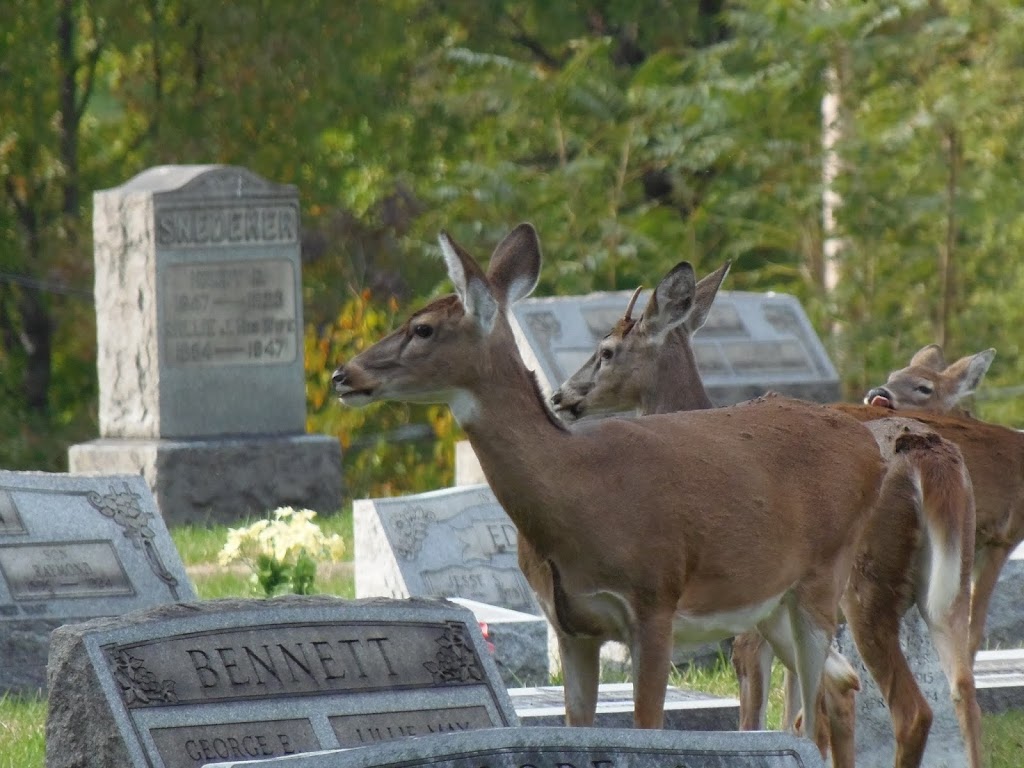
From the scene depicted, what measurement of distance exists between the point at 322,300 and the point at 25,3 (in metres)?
4.16

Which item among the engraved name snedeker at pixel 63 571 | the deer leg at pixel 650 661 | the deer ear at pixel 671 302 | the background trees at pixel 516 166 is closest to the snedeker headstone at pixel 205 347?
the background trees at pixel 516 166

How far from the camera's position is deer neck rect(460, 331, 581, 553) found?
6.07 meters

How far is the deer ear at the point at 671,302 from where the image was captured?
322 inches

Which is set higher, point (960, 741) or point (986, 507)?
point (986, 507)

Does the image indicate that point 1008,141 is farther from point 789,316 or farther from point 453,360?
point 453,360

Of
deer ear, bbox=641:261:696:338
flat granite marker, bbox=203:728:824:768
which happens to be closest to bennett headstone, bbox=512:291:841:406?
deer ear, bbox=641:261:696:338

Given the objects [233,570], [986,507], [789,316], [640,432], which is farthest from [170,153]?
[640,432]

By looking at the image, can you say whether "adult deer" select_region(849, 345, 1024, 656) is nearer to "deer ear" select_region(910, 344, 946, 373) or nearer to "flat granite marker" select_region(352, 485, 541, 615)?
"deer ear" select_region(910, 344, 946, 373)

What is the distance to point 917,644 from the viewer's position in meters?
7.62

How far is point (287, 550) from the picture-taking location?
31.9 ft

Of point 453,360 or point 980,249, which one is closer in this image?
point 453,360

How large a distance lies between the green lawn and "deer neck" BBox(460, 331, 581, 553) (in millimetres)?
Result: 2309

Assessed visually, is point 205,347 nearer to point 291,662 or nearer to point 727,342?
point 727,342

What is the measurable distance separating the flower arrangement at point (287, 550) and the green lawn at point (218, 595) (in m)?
0.55
